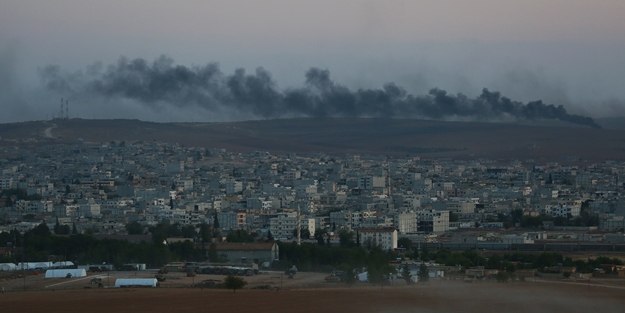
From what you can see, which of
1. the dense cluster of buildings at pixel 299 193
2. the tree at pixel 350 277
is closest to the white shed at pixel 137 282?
the tree at pixel 350 277

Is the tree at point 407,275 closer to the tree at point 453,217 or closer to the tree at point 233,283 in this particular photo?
the tree at point 233,283

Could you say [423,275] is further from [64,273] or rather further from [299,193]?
[299,193]

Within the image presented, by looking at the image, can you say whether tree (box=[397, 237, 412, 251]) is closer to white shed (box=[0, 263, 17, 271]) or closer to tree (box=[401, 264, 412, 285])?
tree (box=[401, 264, 412, 285])

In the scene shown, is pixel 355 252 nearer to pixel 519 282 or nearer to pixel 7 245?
pixel 519 282

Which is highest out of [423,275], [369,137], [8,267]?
[369,137]

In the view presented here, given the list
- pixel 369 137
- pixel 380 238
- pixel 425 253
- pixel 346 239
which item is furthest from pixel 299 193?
pixel 369 137

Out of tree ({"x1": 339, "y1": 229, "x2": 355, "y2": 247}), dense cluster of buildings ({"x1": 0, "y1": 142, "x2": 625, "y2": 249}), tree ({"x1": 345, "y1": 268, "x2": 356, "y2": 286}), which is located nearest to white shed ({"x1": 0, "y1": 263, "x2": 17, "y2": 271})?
tree ({"x1": 345, "y1": 268, "x2": 356, "y2": 286})

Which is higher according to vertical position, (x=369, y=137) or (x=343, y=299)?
(x=369, y=137)

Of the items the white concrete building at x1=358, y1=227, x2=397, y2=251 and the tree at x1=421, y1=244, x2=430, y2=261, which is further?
the white concrete building at x1=358, y1=227, x2=397, y2=251
